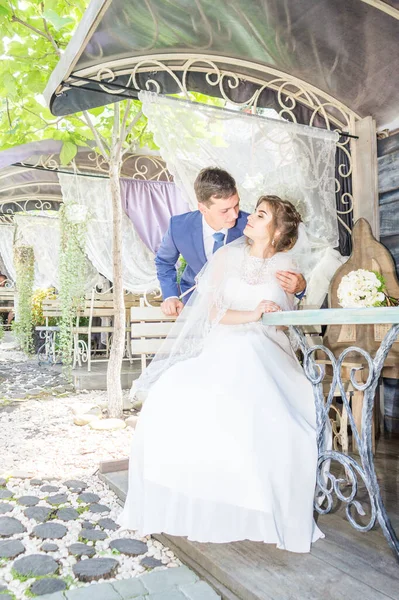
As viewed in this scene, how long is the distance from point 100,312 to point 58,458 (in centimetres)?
458

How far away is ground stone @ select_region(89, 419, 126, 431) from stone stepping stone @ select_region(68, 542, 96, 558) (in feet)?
8.86

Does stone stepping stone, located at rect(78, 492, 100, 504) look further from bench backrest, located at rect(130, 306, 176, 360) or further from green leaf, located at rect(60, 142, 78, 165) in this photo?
green leaf, located at rect(60, 142, 78, 165)

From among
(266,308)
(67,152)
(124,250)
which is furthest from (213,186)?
(124,250)

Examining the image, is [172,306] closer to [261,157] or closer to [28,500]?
[28,500]

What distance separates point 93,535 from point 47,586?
19.5 inches

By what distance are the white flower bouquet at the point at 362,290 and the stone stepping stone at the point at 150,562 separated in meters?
1.89

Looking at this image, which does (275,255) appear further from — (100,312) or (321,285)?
(100,312)

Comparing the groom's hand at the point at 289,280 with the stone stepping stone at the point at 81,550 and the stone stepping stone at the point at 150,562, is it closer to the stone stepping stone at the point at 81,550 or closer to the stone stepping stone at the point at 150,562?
the stone stepping stone at the point at 150,562

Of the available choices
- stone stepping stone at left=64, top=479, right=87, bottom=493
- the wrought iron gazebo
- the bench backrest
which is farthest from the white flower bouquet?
stone stepping stone at left=64, top=479, right=87, bottom=493

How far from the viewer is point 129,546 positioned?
235 cm

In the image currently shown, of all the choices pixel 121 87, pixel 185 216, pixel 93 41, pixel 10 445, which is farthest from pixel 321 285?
pixel 10 445

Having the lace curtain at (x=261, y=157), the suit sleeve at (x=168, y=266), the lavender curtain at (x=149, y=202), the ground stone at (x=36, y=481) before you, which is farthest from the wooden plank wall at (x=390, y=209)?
the lavender curtain at (x=149, y=202)

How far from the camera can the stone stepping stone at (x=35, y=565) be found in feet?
6.91

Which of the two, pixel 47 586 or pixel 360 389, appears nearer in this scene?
pixel 360 389
